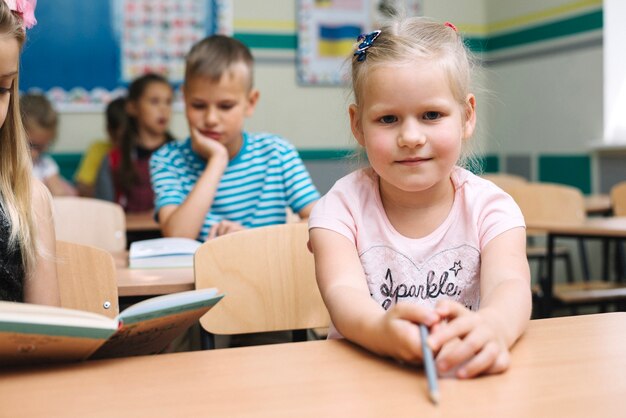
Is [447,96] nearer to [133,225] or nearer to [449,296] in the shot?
[449,296]

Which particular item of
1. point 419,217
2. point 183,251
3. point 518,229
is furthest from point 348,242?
point 183,251

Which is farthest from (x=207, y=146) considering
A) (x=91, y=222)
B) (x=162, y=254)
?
(x=91, y=222)

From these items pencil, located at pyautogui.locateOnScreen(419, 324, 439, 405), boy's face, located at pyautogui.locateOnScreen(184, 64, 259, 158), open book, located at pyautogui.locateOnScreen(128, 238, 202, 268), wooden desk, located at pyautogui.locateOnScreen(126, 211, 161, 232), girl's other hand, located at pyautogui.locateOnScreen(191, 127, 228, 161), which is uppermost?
boy's face, located at pyautogui.locateOnScreen(184, 64, 259, 158)

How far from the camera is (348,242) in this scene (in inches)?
48.8

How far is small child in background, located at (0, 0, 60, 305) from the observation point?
1389mm

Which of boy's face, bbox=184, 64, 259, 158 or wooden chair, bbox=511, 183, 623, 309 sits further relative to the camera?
wooden chair, bbox=511, 183, 623, 309

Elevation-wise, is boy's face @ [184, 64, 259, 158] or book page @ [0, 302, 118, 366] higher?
boy's face @ [184, 64, 259, 158]

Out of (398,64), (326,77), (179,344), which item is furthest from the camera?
(326,77)

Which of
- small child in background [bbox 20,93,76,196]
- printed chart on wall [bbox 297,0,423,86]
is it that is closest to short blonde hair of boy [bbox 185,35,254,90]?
small child in background [bbox 20,93,76,196]

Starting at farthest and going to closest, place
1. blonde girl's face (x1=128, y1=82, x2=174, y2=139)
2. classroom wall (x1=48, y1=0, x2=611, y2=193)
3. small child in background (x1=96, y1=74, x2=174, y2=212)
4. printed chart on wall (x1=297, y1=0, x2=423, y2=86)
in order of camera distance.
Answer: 1. printed chart on wall (x1=297, y1=0, x2=423, y2=86)
2. classroom wall (x1=48, y1=0, x2=611, y2=193)
3. blonde girl's face (x1=128, y1=82, x2=174, y2=139)
4. small child in background (x1=96, y1=74, x2=174, y2=212)

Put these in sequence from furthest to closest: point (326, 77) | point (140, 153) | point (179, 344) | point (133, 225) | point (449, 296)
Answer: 1. point (326, 77)
2. point (140, 153)
3. point (133, 225)
4. point (179, 344)
5. point (449, 296)

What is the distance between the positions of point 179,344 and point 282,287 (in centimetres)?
81

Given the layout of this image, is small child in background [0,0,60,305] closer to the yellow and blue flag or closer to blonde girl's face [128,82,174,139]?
blonde girl's face [128,82,174,139]

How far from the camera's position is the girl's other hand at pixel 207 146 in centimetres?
233
